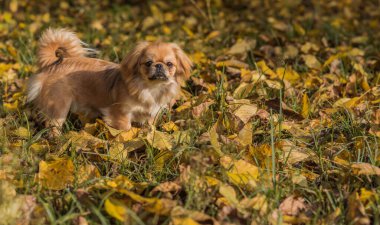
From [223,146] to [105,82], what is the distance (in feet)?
4.63

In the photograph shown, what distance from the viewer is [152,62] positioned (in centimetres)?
373

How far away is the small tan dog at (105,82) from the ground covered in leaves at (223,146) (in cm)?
13

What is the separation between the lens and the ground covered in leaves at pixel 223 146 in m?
2.47

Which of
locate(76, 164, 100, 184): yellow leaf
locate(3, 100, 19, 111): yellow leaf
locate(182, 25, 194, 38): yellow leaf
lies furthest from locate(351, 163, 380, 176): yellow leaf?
locate(182, 25, 194, 38): yellow leaf

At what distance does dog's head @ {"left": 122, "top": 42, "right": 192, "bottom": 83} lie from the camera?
3701mm

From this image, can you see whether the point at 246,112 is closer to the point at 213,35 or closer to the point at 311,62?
the point at 311,62

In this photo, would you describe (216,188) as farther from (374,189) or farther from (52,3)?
(52,3)

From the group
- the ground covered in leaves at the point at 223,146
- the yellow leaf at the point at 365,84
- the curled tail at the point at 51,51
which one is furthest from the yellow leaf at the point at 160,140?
the yellow leaf at the point at 365,84

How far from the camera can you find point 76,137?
3285mm

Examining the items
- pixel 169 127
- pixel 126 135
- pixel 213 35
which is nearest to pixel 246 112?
pixel 169 127

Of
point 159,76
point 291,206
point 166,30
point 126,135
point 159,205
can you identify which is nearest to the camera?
point 159,205

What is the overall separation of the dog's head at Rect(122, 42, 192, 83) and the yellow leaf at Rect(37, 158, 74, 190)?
3.59 feet

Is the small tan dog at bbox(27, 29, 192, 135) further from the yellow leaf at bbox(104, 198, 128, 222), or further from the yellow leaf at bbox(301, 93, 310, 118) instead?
the yellow leaf at bbox(104, 198, 128, 222)

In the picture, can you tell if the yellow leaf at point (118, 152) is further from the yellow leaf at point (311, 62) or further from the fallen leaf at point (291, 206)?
the yellow leaf at point (311, 62)
